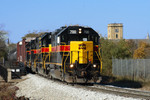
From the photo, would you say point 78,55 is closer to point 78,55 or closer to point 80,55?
point 78,55

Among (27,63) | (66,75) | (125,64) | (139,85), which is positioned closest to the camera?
(66,75)

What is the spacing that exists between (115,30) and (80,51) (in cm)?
16902

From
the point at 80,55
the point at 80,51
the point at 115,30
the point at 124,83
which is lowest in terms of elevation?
the point at 124,83

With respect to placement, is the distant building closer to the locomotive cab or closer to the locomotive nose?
the locomotive cab

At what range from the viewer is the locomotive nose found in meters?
15.7

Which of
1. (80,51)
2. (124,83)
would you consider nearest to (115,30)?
(124,83)

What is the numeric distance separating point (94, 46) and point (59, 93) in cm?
444

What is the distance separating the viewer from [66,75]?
619 inches

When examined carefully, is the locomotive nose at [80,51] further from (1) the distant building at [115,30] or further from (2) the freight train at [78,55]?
(1) the distant building at [115,30]

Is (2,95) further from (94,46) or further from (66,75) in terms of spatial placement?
(94,46)

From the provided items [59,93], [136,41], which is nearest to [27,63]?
[59,93]

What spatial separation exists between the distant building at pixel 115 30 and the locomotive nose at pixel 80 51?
165m

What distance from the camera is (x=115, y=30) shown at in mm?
182250

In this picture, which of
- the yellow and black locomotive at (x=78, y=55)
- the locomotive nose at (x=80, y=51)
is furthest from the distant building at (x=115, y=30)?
the locomotive nose at (x=80, y=51)
